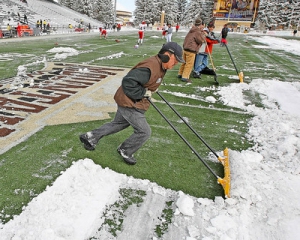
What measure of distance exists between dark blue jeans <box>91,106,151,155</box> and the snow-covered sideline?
1.34ft

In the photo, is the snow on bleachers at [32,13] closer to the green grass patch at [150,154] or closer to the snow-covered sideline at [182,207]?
the green grass patch at [150,154]

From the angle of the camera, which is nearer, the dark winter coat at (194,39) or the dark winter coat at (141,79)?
the dark winter coat at (141,79)

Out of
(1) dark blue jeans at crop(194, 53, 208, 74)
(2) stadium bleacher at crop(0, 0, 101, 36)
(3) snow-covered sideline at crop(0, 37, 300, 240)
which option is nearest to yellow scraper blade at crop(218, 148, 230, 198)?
(3) snow-covered sideline at crop(0, 37, 300, 240)

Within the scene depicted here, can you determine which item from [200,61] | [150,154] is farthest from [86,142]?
[200,61]

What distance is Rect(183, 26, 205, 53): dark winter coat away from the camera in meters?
7.55

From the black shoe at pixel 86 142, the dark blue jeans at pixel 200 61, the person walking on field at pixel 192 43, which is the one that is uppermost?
the person walking on field at pixel 192 43

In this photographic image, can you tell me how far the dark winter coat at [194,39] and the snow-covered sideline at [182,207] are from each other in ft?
15.6

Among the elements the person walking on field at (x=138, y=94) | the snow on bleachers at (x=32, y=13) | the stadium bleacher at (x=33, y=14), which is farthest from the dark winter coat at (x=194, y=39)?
the snow on bleachers at (x=32, y=13)

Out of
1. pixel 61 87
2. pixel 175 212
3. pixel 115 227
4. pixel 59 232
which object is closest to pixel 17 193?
pixel 59 232

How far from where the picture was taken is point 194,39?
768cm

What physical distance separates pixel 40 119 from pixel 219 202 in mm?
3617

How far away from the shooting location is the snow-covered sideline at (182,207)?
7.95ft

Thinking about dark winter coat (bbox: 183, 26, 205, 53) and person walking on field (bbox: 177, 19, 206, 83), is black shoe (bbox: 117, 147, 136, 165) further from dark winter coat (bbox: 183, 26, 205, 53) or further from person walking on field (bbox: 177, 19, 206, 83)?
dark winter coat (bbox: 183, 26, 205, 53)

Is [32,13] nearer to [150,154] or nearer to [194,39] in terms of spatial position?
[194,39]
